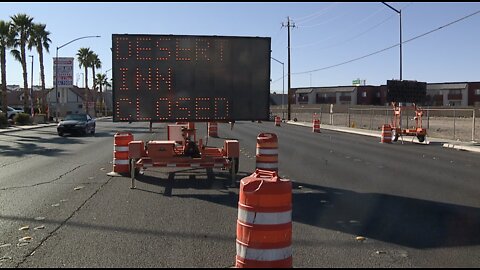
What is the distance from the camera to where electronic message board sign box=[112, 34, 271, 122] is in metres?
11.1

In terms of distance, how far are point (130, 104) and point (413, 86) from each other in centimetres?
2347

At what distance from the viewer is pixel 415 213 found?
8.45m

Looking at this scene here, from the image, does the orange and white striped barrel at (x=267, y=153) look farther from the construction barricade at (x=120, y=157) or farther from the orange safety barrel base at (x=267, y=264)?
the orange safety barrel base at (x=267, y=264)

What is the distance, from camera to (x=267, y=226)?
4.96m

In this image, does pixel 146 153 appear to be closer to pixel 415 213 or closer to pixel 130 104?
pixel 130 104

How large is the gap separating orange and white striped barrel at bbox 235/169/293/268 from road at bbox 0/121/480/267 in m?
0.70

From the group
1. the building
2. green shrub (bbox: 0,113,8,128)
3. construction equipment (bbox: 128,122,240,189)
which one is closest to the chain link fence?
construction equipment (bbox: 128,122,240,189)

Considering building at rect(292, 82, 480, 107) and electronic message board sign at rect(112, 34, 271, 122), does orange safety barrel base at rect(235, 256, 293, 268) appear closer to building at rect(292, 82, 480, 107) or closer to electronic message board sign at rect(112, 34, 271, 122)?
electronic message board sign at rect(112, 34, 271, 122)

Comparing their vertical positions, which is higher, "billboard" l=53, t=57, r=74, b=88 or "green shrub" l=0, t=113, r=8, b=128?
"billboard" l=53, t=57, r=74, b=88

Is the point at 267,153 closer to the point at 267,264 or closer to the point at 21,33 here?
the point at 267,264

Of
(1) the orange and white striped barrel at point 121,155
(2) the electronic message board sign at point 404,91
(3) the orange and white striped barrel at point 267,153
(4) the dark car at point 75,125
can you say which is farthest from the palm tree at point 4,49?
(3) the orange and white striped barrel at point 267,153

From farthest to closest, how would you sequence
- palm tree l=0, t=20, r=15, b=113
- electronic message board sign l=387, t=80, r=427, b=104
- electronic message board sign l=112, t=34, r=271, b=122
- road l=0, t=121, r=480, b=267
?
palm tree l=0, t=20, r=15, b=113, electronic message board sign l=387, t=80, r=427, b=104, electronic message board sign l=112, t=34, r=271, b=122, road l=0, t=121, r=480, b=267

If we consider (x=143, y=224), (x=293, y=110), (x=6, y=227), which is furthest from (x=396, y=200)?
(x=293, y=110)

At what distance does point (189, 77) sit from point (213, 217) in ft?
13.8
